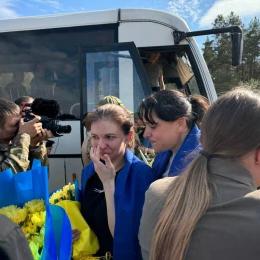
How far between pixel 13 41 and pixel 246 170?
4493 millimetres

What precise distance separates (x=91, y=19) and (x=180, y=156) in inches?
126

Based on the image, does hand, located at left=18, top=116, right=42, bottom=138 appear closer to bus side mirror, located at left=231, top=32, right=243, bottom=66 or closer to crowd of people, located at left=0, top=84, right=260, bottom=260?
crowd of people, located at left=0, top=84, right=260, bottom=260

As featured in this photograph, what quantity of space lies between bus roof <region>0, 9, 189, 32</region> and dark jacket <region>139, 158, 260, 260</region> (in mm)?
3691

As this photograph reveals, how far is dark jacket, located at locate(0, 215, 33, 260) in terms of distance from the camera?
863mm

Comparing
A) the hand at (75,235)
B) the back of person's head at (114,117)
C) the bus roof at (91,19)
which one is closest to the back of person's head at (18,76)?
the bus roof at (91,19)

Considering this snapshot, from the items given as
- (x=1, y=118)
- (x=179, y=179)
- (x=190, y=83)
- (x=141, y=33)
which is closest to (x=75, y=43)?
(x=141, y=33)

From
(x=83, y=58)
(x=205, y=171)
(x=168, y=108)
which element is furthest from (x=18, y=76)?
(x=205, y=171)

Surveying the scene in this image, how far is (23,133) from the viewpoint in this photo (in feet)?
8.56

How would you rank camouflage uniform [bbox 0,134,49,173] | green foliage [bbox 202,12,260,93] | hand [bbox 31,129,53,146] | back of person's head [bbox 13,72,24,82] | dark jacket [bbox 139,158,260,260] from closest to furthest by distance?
1. dark jacket [bbox 139,158,260,260]
2. camouflage uniform [bbox 0,134,49,173]
3. hand [bbox 31,129,53,146]
4. back of person's head [bbox 13,72,24,82]
5. green foliage [bbox 202,12,260,93]

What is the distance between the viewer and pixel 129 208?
1.79 m

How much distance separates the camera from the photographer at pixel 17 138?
2381 mm

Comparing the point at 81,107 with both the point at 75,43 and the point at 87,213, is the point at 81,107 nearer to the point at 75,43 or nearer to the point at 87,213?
the point at 75,43

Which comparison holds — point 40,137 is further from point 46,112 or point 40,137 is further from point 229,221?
point 229,221

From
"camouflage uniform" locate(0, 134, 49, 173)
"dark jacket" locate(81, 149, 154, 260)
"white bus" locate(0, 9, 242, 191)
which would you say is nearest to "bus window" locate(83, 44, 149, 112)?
"white bus" locate(0, 9, 242, 191)
